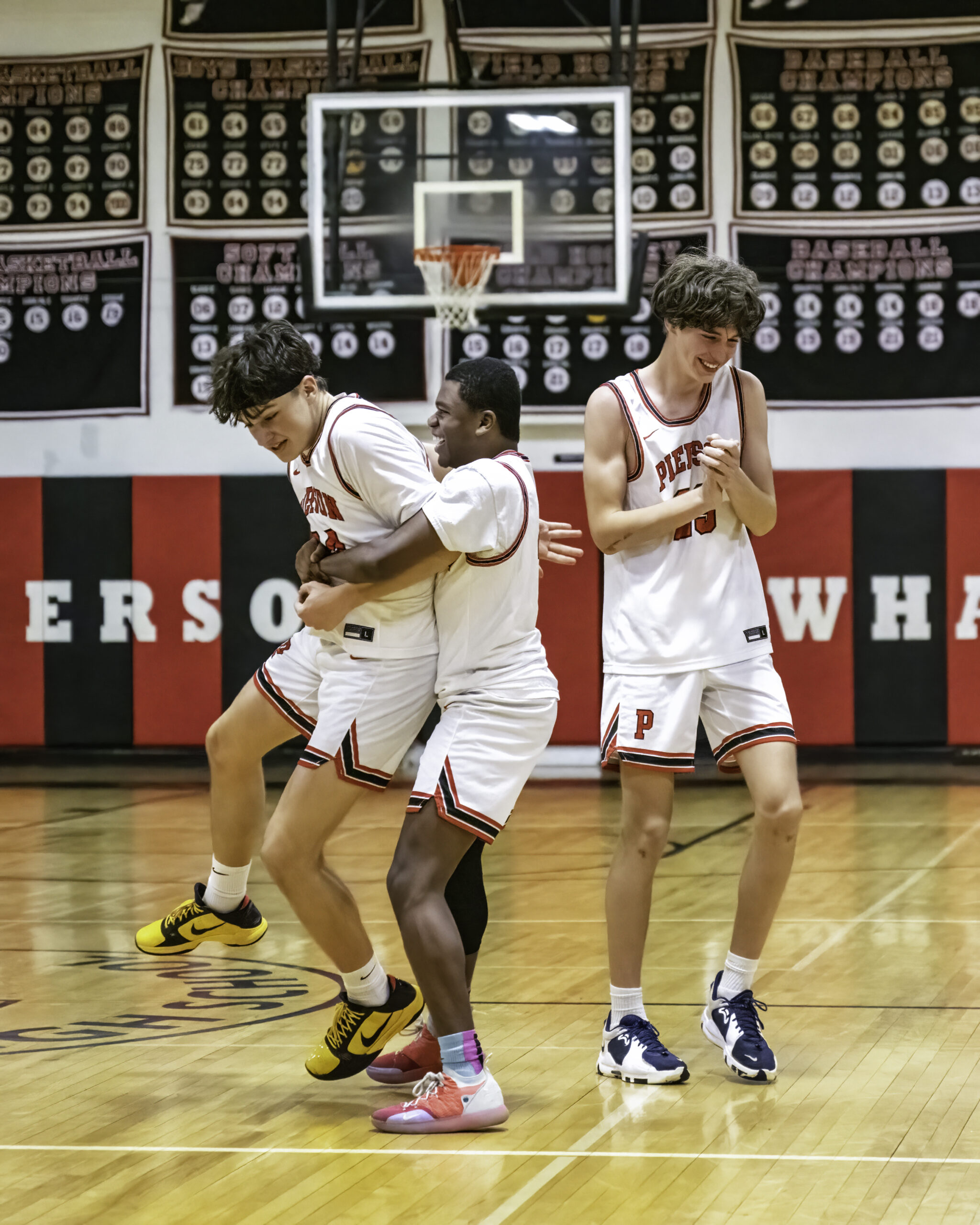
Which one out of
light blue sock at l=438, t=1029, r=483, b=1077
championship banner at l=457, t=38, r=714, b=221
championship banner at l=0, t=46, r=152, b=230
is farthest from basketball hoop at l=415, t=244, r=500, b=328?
light blue sock at l=438, t=1029, r=483, b=1077

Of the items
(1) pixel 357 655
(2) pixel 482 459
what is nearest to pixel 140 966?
(1) pixel 357 655

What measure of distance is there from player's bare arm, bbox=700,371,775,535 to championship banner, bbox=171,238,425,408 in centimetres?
673

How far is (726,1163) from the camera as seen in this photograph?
305 centimetres

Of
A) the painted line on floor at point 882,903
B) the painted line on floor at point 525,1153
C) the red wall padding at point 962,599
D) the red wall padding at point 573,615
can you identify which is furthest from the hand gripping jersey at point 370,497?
the red wall padding at point 962,599

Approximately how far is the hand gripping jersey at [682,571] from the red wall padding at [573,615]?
19.8 feet

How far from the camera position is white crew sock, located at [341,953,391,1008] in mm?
3516

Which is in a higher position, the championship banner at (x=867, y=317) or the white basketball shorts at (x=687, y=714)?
the championship banner at (x=867, y=317)

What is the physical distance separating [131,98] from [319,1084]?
8577 mm

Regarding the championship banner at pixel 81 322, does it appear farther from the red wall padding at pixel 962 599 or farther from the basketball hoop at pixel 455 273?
the red wall padding at pixel 962 599

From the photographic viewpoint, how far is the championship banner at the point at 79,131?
10.7 meters

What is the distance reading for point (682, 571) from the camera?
3.71m

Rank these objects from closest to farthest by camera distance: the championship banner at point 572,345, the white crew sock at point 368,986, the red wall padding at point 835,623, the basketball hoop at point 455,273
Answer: the white crew sock at point 368,986 < the basketball hoop at point 455,273 < the red wall padding at point 835,623 < the championship banner at point 572,345

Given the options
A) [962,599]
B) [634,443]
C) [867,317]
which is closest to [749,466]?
[634,443]

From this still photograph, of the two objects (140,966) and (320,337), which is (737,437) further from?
(320,337)
